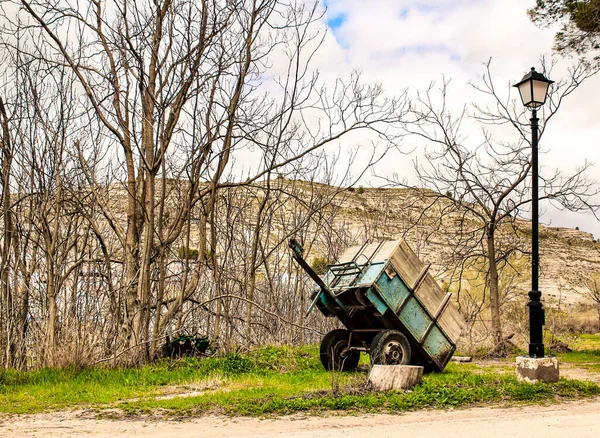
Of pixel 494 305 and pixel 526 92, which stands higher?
pixel 526 92

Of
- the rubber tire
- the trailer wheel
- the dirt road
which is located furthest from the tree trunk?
the dirt road

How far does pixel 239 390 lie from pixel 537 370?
15.7 feet

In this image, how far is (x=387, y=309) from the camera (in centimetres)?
1139

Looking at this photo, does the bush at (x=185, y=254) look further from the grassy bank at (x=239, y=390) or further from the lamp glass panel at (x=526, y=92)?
the lamp glass panel at (x=526, y=92)

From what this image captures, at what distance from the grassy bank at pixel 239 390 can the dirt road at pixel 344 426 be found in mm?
486

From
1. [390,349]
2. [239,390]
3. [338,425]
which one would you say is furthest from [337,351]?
[338,425]

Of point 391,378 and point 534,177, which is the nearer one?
point 391,378

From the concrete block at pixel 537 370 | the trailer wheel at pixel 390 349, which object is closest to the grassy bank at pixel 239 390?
the concrete block at pixel 537 370

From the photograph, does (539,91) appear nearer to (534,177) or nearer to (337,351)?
(534,177)

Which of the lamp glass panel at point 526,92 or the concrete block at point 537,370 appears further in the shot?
the lamp glass panel at point 526,92

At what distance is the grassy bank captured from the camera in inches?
340

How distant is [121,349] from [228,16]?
7077mm

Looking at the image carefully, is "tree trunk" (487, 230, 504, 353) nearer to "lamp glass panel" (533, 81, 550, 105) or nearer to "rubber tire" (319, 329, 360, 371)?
"rubber tire" (319, 329, 360, 371)

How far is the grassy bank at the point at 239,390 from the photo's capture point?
8.64 m
